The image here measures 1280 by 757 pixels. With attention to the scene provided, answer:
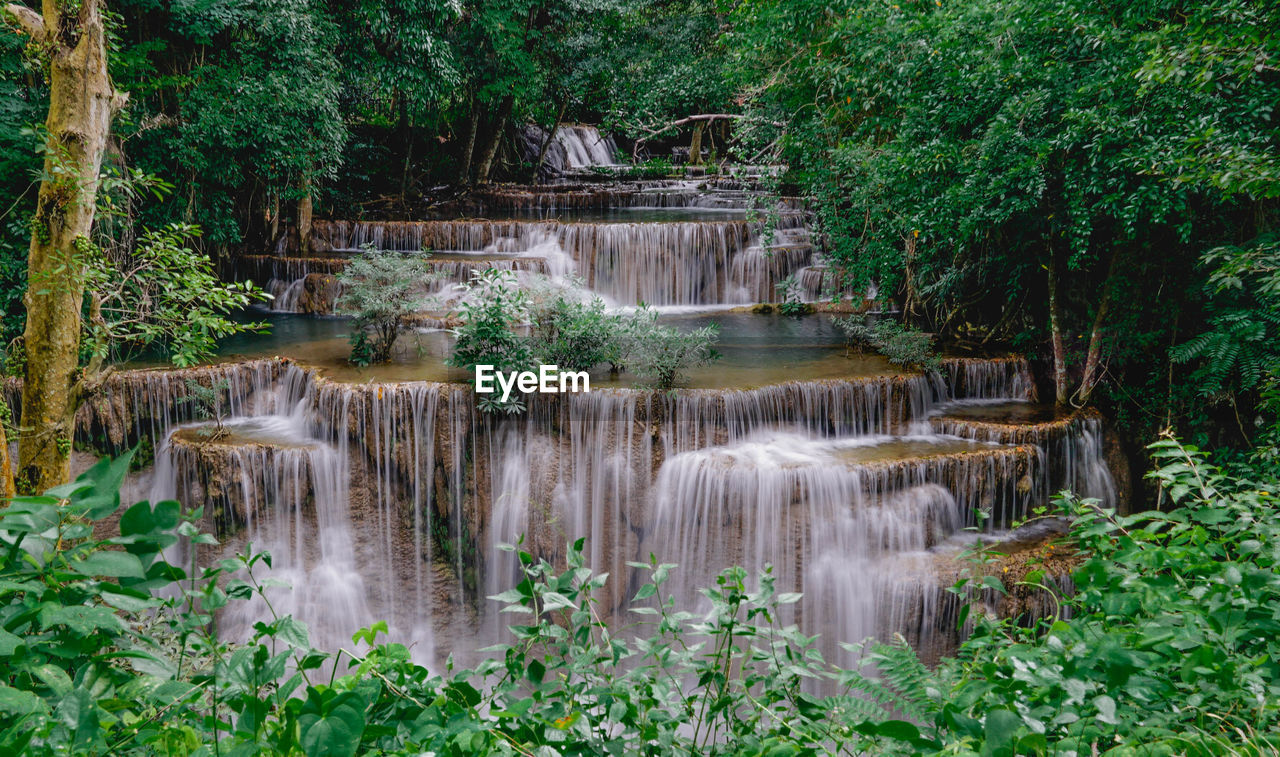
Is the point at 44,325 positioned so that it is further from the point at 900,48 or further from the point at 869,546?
the point at 900,48


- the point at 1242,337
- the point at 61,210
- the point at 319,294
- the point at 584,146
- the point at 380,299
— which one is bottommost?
the point at 1242,337

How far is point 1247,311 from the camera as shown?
7.29m

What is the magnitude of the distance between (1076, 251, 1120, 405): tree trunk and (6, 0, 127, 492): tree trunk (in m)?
10.0

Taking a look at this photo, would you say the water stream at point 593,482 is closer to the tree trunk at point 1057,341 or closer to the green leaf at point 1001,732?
the tree trunk at point 1057,341

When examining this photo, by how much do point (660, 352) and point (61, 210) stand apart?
5.51m

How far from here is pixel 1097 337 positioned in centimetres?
877

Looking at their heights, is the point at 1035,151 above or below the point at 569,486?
above

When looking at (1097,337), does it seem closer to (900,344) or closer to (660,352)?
(900,344)

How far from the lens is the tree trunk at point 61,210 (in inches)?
210

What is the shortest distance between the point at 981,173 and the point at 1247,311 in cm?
287

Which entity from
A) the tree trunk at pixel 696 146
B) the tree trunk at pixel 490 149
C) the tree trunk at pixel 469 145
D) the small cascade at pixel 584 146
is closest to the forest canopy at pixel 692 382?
the tree trunk at pixel 469 145

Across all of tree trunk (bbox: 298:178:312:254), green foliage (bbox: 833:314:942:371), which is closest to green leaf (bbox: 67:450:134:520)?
green foliage (bbox: 833:314:942:371)

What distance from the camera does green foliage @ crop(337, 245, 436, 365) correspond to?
9375 mm

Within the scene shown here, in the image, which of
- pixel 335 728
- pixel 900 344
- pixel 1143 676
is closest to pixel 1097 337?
pixel 900 344
